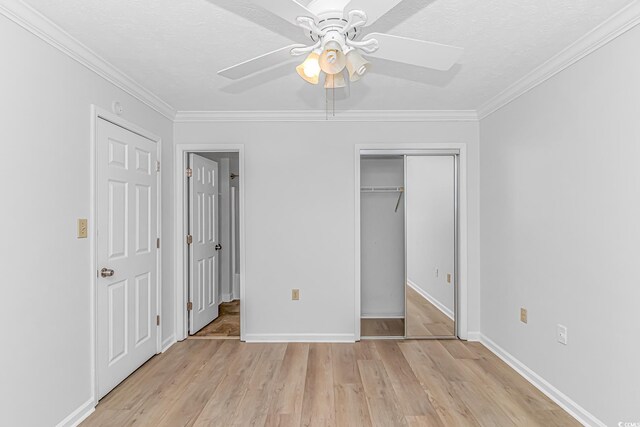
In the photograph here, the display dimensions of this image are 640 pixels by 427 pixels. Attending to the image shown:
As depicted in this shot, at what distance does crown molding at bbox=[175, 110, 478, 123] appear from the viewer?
3.86 meters

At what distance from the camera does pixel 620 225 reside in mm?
2059

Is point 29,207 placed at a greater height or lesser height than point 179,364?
greater

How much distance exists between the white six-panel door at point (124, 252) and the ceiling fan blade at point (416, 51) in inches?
80.0

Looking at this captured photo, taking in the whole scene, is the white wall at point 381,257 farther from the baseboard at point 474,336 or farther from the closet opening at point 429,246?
the baseboard at point 474,336

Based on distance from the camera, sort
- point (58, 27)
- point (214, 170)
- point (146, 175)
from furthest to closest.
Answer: point (214, 170) → point (146, 175) → point (58, 27)

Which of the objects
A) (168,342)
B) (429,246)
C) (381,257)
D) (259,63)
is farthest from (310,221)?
(259,63)

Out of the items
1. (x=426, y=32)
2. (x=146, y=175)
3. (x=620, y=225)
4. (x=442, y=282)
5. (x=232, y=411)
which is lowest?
(x=232, y=411)

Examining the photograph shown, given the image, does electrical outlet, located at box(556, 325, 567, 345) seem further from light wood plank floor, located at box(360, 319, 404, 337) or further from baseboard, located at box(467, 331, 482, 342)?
light wood plank floor, located at box(360, 319, 404, 337)

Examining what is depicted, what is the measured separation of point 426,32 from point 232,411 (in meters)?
2.69

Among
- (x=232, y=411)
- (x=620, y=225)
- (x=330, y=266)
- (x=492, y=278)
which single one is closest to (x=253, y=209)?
(x=330, y=266)

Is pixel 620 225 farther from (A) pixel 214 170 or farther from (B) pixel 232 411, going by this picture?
(A) pixel 214 170

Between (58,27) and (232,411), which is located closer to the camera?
(58,27)

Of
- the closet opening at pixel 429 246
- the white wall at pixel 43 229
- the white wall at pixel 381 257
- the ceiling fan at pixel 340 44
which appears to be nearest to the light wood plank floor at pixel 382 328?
the closet opening at pixel 429 246

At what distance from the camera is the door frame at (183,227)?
3883 millimetres
